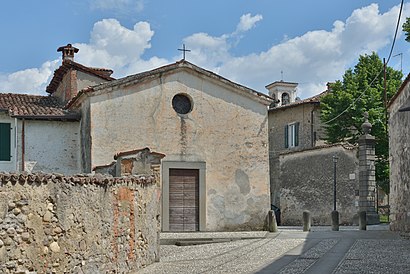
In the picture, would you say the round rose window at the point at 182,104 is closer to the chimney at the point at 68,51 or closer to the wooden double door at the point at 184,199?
the wooden double door at the point at 184,199

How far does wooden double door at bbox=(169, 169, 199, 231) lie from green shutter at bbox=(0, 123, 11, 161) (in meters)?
5.71

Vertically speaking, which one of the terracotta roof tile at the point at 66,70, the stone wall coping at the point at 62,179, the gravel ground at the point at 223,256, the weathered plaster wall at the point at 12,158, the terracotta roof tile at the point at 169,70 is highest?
the terracotta roof tile at the point at 66,70

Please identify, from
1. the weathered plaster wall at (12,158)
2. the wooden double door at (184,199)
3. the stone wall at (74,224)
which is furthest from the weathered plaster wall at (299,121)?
the stone wall at (74,224)

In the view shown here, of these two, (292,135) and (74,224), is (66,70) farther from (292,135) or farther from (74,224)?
(74,224)

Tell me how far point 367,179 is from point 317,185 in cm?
400

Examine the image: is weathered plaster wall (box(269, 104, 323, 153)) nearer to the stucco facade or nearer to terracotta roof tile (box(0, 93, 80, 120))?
the stucco facade

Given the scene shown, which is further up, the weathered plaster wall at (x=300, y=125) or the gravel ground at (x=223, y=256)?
the weathered plaster wall at (x=300, y=125)

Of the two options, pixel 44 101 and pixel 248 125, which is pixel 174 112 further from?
pixel 44 101

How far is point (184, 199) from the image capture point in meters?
19.4

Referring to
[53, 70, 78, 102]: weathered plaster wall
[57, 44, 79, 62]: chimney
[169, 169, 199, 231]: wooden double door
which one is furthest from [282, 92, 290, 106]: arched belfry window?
[169, 169, 199, 231]: wooden double door

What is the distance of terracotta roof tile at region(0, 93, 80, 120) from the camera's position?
65.3 ft

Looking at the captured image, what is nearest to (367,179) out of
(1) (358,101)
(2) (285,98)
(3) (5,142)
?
(1) (358,101)

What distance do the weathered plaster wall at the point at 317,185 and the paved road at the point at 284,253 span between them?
8.22 meters

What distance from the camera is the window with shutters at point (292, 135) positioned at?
1414 inches
